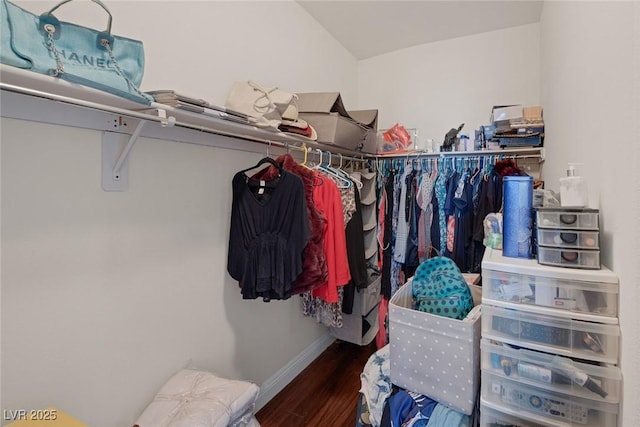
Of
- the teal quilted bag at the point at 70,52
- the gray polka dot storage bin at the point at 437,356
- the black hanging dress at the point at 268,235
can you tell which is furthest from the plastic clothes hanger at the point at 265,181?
the gray polka dot storage bin at the point at 437,356

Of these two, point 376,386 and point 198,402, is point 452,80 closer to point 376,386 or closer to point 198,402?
point 376,386

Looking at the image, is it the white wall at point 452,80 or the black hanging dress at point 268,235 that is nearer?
the black hanging dress at point 268,235

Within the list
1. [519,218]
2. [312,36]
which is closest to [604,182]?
[519,218]

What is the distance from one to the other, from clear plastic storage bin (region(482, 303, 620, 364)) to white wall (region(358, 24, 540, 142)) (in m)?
2.21

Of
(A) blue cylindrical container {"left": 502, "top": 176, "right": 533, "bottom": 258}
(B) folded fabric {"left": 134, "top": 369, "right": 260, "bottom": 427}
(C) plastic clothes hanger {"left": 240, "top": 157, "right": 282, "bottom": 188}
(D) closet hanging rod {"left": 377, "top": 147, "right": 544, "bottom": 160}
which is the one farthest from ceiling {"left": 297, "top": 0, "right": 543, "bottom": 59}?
(B) folded fabric {"left": 134, "top": 369, "right": 260, "bottom": 427}

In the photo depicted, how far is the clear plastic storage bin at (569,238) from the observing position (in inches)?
32.8

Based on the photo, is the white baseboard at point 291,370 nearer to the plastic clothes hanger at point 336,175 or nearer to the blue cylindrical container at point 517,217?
the plastic clothes hanger at point 336,175

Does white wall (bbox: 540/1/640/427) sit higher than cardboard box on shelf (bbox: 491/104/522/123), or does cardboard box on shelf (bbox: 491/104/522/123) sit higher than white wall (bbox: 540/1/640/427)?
cardboard box on shelf (bbox: 491/104/522/123)

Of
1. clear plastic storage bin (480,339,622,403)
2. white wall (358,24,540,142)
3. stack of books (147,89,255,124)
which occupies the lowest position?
clear plastic storage bin (480,339,622,403)

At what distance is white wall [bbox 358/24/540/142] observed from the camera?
8.28 feet

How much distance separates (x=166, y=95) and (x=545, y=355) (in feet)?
4.70

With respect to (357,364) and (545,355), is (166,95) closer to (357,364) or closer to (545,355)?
(545,355)

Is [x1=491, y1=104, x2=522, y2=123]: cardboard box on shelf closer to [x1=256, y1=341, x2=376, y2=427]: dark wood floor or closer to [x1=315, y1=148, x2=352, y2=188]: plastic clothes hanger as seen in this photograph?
[x1=315, y1=148, x2=352, y2=188]: plastic clothes hanger

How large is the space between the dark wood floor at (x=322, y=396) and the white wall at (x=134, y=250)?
245 millimetres
